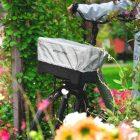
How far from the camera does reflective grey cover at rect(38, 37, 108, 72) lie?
4.91m

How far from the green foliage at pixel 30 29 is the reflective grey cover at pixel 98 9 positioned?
2.23 feet

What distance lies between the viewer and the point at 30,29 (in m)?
6.02

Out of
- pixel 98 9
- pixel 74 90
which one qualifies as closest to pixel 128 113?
pixel 74 90

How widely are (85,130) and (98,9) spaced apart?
3.38 meters

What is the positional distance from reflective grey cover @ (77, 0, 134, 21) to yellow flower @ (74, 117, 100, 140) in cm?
332

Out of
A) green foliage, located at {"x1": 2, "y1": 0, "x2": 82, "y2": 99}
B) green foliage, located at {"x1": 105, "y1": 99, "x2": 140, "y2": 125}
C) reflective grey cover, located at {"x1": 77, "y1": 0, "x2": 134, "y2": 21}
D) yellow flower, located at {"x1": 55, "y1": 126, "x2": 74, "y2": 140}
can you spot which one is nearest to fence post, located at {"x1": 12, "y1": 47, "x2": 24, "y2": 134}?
green foliage, located at {"x1": 2, "y1": 0, "x2": 82, "y2": 99}

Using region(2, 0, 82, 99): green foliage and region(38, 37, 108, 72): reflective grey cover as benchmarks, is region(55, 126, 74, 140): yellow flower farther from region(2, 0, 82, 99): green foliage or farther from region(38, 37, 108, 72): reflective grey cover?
region(2, 0, 82, 99): green foliage

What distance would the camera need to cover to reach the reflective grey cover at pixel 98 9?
5383 millimetres

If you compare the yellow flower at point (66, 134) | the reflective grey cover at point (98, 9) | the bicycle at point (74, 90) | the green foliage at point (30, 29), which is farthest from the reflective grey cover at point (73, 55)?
the yellow flower at point (66, 134)

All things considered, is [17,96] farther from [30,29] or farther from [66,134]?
[66,134]

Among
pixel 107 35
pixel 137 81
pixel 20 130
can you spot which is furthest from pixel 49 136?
pixel 107 35

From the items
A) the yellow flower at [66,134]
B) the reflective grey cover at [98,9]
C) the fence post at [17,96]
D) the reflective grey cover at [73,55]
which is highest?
the yellow flower at [66,134]

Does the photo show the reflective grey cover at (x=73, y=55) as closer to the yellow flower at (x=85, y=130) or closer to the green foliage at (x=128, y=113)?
the green foliage at (x=128, y=113)

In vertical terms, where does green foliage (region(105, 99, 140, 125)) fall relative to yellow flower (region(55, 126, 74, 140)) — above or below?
below
